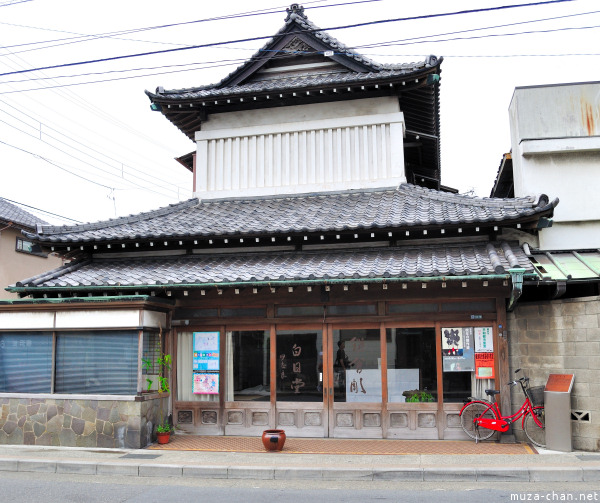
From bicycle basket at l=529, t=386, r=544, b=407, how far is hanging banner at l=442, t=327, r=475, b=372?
1.20 m

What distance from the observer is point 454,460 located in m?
9.80

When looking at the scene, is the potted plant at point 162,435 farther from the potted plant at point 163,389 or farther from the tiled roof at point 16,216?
the tiled roof at point 16,216

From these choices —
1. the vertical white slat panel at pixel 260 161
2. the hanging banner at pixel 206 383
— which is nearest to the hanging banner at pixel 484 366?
the hanging banner at pixel 206 383

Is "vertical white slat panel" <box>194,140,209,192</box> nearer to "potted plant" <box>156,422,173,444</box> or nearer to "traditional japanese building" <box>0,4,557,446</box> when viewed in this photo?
"traditional japanese building" <box>0,4,557,446</box>

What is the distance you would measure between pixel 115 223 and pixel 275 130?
4978 mm

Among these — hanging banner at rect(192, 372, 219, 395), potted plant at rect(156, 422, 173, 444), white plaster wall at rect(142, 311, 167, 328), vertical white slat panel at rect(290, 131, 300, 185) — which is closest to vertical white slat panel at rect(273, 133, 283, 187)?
vertical white slat panel at rect(290, 131, 300, 185)

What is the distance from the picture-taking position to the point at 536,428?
11.2 m

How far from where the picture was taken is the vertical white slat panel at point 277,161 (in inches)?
632

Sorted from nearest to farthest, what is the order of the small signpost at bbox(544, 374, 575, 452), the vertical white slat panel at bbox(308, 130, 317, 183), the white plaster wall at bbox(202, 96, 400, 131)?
the small signpost at bbox(544, 374, 575, 452), the white plaster wall at bbox(202, 96, 400, 131), the vertical white slat panel at bbox(308, 130, 317, 183)

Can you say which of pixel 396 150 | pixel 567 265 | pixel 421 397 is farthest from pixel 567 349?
pixel 396 150

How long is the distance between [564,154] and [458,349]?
228 inches

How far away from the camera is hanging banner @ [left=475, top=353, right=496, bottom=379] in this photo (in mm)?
11664

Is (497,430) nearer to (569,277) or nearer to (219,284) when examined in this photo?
(569,277)

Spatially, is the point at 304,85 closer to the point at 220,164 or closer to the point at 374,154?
the point at 374,154
